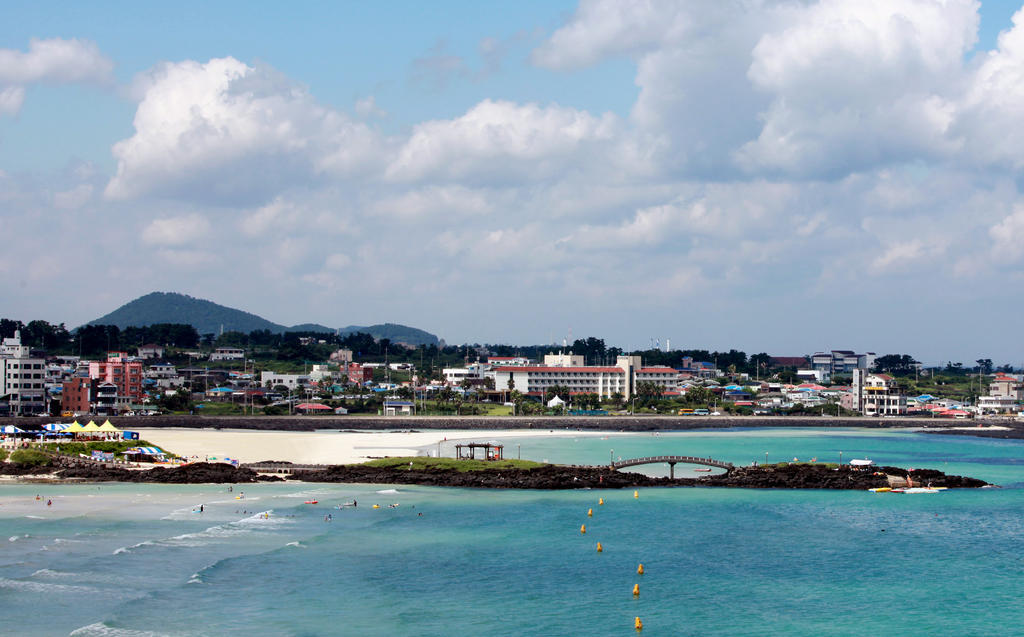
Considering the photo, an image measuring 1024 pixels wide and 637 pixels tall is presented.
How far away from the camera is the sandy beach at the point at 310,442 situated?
8806 cm

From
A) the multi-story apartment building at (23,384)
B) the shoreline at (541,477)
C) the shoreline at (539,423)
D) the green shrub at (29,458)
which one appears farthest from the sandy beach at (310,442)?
the multi-story apartment building at (23,384)

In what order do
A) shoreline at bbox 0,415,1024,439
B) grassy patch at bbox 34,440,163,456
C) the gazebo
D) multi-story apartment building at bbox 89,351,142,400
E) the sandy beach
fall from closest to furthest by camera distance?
the gazebo < grassy patch at bbox 34,440,163,456 < the sandy beach < shoreline at bbox 0,415,1024,439 < multi-story apartment building at bbox 89,351,142,400

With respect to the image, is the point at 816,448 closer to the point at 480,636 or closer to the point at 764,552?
the point at 764,552

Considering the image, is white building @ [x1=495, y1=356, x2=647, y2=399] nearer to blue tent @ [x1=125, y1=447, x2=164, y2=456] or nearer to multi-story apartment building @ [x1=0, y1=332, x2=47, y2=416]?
multi-story apartment building @ [x1=0, y1=332, x2=47, y2=416]

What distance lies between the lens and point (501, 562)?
1730 inches

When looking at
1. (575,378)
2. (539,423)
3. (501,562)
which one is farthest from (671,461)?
(575,378)

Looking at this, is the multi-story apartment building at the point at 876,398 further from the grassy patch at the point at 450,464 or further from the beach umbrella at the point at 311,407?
the grassy patch at the point at 450,464

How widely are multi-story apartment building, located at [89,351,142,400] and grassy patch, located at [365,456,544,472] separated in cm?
9381

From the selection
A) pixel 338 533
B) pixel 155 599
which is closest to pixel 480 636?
pixel 155 599

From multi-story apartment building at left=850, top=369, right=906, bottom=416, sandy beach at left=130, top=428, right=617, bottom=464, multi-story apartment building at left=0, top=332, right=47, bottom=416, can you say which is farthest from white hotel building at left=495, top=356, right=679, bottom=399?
multi-story apartment building at left=0, top=332, right=47, bottom=416

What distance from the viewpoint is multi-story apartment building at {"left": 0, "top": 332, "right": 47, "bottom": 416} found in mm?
137500

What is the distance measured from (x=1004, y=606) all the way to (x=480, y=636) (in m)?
21.8

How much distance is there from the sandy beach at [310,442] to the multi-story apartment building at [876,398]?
237 feet

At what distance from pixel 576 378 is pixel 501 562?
479 feet
